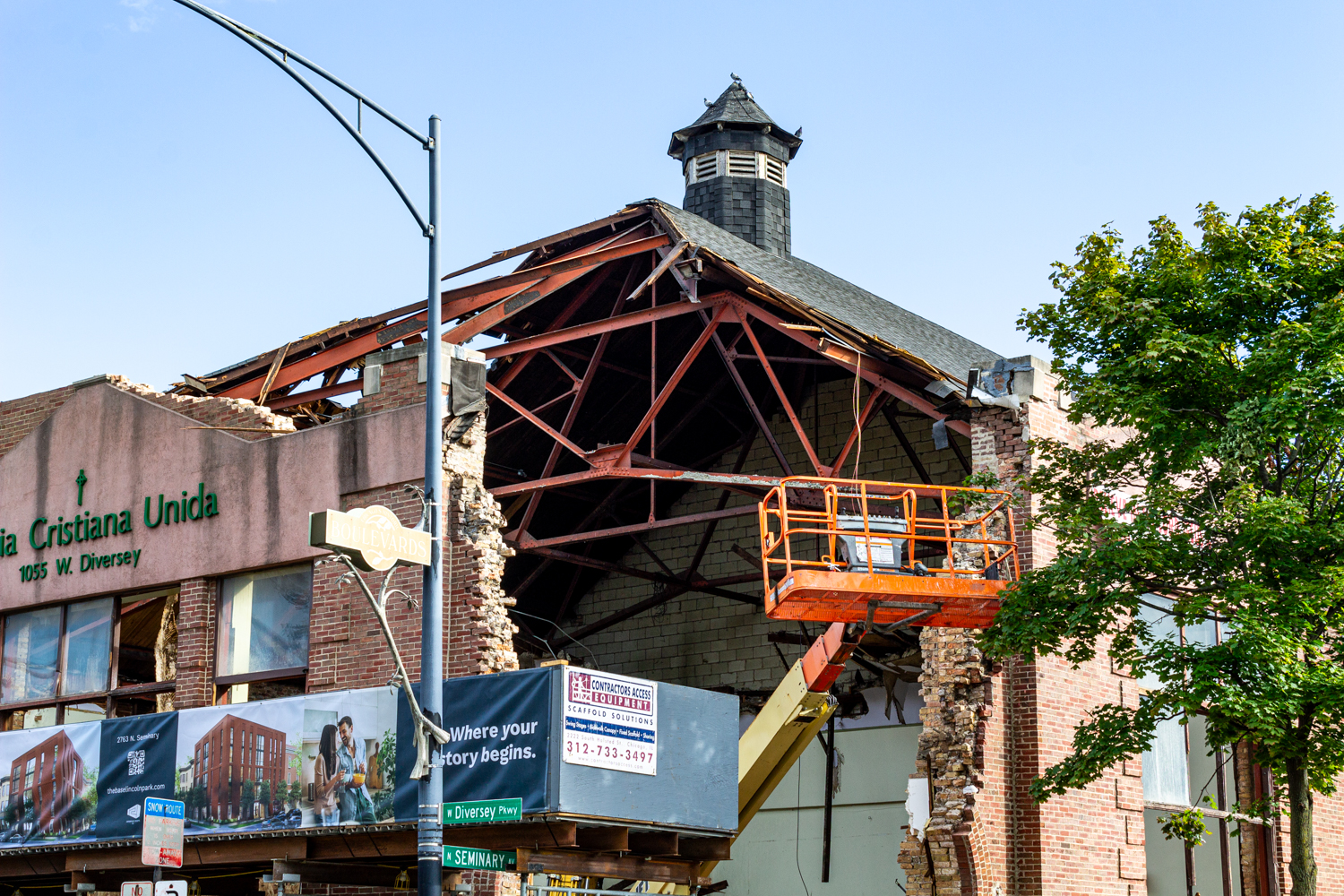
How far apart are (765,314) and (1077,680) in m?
6.59

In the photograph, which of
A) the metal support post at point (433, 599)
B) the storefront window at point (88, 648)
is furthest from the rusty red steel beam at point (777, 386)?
the storefront window at point (88, 648)

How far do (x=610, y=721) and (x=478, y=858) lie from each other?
187 centimetres

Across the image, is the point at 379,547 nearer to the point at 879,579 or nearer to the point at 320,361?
the point at 879,579

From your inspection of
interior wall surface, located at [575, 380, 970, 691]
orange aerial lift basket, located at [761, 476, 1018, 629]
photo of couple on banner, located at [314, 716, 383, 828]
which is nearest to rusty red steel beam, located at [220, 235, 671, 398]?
interior wall surface, located at [575, 380, 970, 691]

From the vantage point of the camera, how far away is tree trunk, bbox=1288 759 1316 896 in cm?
1498

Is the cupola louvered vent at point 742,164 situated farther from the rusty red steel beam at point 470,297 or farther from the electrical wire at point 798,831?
the electrical wire at point 798,831

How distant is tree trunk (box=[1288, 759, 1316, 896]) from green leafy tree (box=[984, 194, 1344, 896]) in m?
0.02

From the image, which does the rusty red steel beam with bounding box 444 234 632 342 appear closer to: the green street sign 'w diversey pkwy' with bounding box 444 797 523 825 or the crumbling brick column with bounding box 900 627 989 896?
the crumbling brick column with bounding box 900 627 989 896

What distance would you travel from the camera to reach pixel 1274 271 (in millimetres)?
15531

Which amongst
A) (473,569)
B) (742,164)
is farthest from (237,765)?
(742,164)

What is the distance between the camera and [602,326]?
74.0 ft

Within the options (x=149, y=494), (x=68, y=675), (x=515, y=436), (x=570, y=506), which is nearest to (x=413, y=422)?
(x=149, y=494)

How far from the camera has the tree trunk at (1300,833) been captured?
49.2 feet

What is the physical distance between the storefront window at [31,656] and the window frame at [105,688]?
0.25 ft
